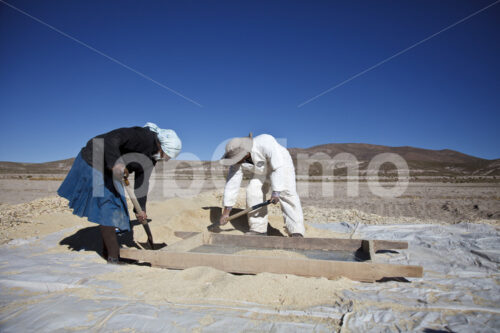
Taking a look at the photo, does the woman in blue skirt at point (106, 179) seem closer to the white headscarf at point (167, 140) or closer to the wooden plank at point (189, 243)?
the white headscarf at point (167, 140)

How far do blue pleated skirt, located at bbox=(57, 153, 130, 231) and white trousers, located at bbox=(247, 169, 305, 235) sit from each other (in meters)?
1.53

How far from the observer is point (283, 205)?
338 centimetres

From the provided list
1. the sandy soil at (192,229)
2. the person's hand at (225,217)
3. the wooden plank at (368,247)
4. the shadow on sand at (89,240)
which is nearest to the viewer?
the sandy soil at (192,229)

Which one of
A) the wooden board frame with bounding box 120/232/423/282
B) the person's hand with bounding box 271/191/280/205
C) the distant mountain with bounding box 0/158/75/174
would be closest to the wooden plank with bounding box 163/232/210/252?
the wooden board frame with bounding box 120/232/423/282

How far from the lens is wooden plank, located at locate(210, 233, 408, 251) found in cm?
287

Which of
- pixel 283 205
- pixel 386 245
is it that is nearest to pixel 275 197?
pixel 283 205

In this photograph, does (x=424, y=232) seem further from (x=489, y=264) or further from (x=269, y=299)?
(x=269, y=299)

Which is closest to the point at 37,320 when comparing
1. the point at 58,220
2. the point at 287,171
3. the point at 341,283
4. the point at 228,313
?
the point at 228,313

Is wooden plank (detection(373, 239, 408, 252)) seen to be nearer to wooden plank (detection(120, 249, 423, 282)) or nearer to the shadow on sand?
wooden plank (detection(120, 249, 423, 282))

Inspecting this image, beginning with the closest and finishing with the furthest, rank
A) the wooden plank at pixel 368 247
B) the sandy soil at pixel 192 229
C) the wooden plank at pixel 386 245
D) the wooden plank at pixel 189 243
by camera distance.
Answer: the sandy soil at pixel 192 229, the wooden plank at pixel 368 247, the wooden plank at pixel 189 243, the wooden plank at pixel 386 245

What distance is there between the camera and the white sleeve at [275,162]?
10.9 ft

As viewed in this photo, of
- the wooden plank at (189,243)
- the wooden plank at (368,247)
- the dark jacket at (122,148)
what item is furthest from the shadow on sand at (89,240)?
the wooden plank at (368,247)

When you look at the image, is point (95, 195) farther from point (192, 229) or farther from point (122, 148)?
point (192, 229)

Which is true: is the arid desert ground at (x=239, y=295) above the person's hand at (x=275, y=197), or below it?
below
